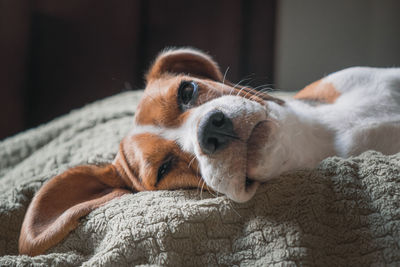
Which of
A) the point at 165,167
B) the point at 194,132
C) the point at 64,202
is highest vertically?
the point at 194,132

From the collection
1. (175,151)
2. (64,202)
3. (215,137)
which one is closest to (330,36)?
(175,151)

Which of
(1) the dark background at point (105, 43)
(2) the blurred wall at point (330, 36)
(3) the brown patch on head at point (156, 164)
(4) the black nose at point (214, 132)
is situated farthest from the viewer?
(1) the dark background at point (105, 43)

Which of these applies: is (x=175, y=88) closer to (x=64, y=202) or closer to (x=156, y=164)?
(x=156, y=164)

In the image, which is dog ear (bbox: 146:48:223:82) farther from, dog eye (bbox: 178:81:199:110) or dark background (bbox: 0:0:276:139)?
dark background (bbox: 0:0:276:139)

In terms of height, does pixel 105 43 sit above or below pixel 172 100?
below

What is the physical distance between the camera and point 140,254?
959 millimetres

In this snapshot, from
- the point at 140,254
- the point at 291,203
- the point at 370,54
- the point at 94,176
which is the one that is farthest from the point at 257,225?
the point at 370,54

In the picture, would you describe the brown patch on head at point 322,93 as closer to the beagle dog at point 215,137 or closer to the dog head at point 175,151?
the beagle dog at point 215,137

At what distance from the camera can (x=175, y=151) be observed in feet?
4.13

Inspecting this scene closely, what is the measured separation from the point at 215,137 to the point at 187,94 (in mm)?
345

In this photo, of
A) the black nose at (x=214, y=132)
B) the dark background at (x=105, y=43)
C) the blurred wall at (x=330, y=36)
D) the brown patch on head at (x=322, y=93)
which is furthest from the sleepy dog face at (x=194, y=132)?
the dark background at (x=105, y=43)

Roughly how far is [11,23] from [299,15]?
1.99 metres

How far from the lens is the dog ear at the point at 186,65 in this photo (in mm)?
1610

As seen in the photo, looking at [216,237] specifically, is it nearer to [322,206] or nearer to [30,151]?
[322,206]
